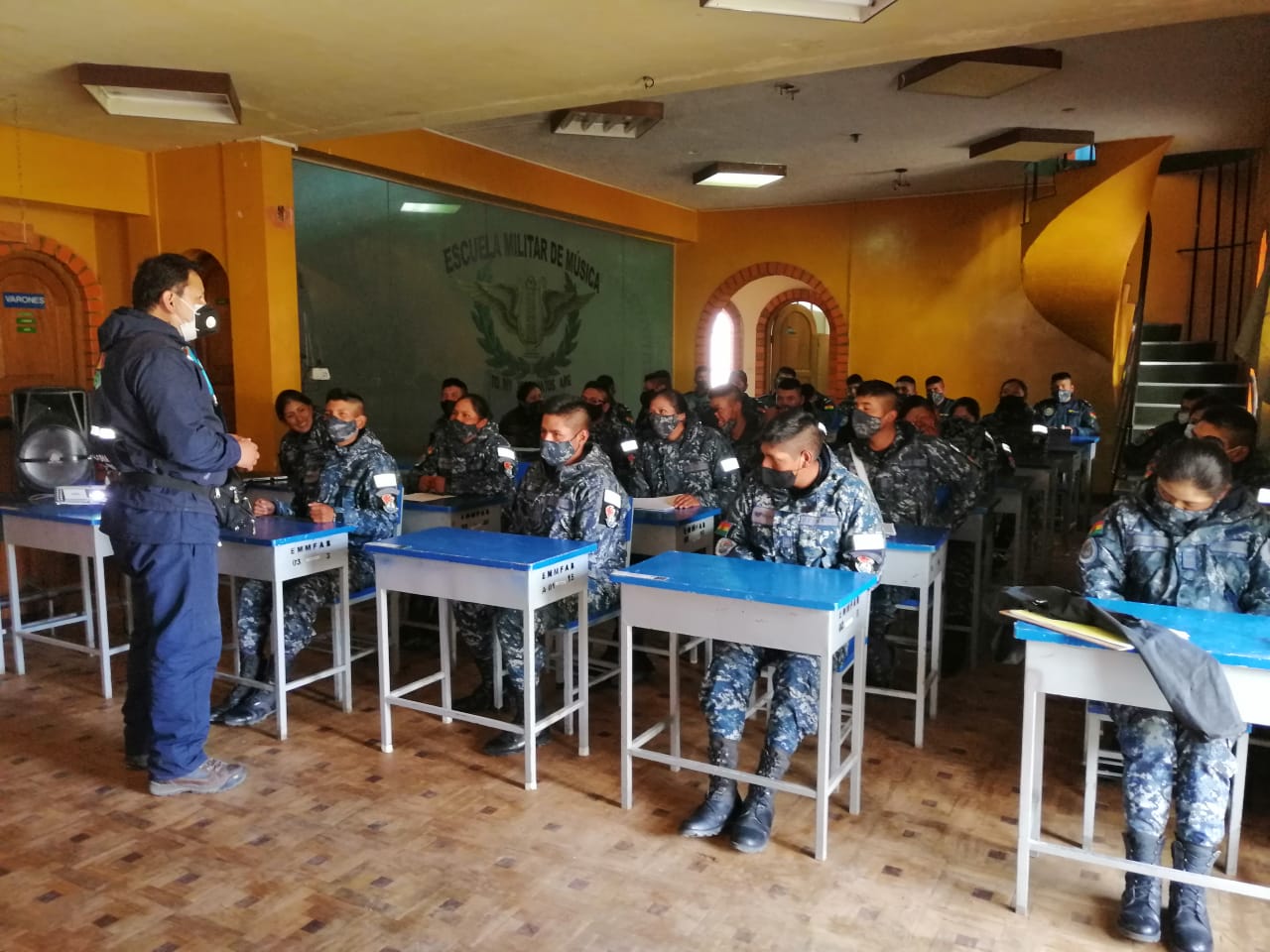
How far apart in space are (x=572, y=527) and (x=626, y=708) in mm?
847

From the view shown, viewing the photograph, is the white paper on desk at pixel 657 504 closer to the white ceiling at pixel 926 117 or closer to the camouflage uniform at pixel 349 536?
the camouflage uniform at pixel 349 536

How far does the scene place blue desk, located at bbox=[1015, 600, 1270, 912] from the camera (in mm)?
2293

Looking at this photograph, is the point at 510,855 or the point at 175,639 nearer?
the point at 510,855

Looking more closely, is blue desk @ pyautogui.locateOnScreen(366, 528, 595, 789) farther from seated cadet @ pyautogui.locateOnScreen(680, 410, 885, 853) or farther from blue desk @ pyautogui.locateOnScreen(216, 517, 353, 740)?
seated cadet @ pyautogui.locateOnScreen(680, 410, 885, 853)

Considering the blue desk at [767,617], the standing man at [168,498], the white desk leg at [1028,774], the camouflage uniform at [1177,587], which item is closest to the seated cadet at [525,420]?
the standing man at [168,498]

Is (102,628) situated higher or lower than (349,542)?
lower

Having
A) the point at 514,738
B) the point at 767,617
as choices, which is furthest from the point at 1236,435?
the point at 514,738

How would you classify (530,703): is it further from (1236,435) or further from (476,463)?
(1236,435)

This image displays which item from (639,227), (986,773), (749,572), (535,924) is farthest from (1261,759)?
(639,227)

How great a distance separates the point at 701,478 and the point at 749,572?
7.21ft

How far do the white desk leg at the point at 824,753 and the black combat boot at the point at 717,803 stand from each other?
0.30 m

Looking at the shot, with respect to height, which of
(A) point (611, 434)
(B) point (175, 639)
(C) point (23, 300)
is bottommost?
(B) point (175, 639)

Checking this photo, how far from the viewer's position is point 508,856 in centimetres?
290

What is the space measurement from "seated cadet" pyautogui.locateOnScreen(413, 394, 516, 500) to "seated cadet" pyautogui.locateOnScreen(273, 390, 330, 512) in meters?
0.76
